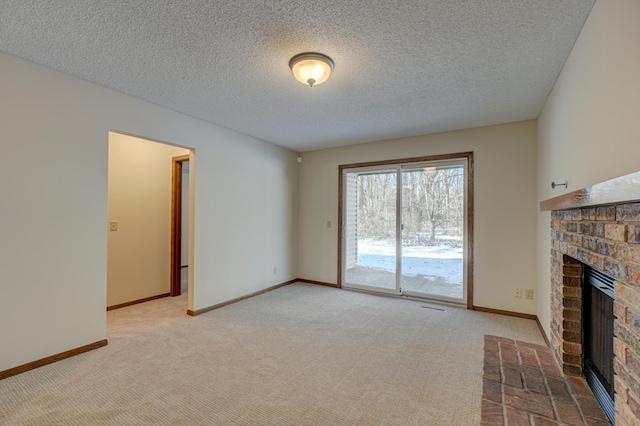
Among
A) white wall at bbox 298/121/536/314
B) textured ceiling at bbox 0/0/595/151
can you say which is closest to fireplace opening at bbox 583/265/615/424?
white wall at bbox 298/121/536/314

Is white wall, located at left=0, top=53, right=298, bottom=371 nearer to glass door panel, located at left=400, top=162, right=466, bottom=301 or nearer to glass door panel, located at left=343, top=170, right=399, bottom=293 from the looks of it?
glass door panel, located at left=343, top=170, right=399, bottom=293

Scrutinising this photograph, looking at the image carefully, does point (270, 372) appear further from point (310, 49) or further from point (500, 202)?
point (500, 202)

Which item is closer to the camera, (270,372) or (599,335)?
(599,335)

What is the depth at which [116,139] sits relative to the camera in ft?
12.9

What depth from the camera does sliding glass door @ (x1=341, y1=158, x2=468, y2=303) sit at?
4152mm

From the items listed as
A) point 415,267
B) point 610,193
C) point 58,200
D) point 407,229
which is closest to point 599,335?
point 610,193

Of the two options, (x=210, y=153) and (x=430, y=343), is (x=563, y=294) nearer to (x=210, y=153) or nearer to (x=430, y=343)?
(x=430, y=343)

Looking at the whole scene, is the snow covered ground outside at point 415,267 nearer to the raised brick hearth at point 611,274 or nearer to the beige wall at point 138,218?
the raised brick hearth at point 611,274

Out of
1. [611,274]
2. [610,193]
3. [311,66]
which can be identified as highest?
[311,66]

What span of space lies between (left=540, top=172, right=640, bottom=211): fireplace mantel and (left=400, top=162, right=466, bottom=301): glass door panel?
250 cm

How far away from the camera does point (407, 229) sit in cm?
448

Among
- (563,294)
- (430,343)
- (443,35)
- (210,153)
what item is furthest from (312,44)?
(430,343)

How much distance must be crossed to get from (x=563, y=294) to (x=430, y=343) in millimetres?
1191

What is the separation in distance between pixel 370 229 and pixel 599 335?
10.2 feet
